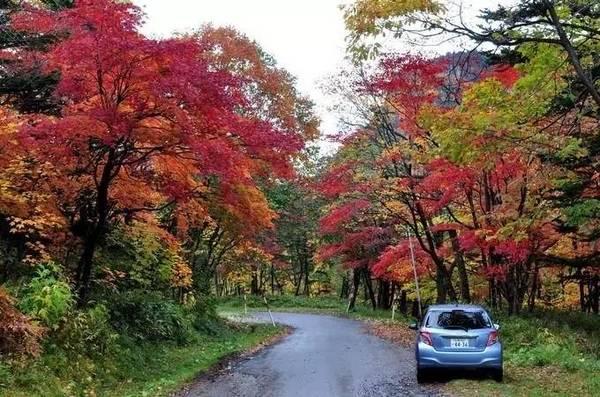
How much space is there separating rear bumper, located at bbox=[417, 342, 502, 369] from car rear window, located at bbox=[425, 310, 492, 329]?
1.79ft

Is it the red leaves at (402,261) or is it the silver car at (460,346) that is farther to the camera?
the red leaves at (402,261)

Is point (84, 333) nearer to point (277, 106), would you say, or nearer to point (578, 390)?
point (578, 390)

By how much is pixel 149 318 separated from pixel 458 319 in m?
9.07

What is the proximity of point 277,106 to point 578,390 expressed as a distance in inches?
720

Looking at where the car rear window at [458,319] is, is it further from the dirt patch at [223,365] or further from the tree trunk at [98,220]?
the tree trunk at [98,220]

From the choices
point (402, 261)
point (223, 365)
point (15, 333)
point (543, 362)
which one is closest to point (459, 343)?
point (543, 362)

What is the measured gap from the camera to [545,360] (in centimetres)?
1355

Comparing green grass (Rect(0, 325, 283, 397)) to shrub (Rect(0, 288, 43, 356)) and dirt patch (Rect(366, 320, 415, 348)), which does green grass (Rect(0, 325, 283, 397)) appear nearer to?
shrub (Rect(0, 288, 43, 356))

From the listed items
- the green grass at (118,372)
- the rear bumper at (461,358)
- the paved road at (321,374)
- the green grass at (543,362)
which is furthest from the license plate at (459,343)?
the green grass at (118,372)

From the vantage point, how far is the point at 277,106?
26031 millimetres

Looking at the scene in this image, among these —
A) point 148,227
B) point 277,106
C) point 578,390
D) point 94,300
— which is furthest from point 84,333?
point 277,106

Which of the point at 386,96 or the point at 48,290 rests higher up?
the point at 386,96

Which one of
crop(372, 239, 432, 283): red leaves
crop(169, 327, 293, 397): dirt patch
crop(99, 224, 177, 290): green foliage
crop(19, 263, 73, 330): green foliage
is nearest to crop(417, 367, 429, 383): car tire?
crop(169, 327, 293, 397): dirt patch

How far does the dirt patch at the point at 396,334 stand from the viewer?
839 inches
